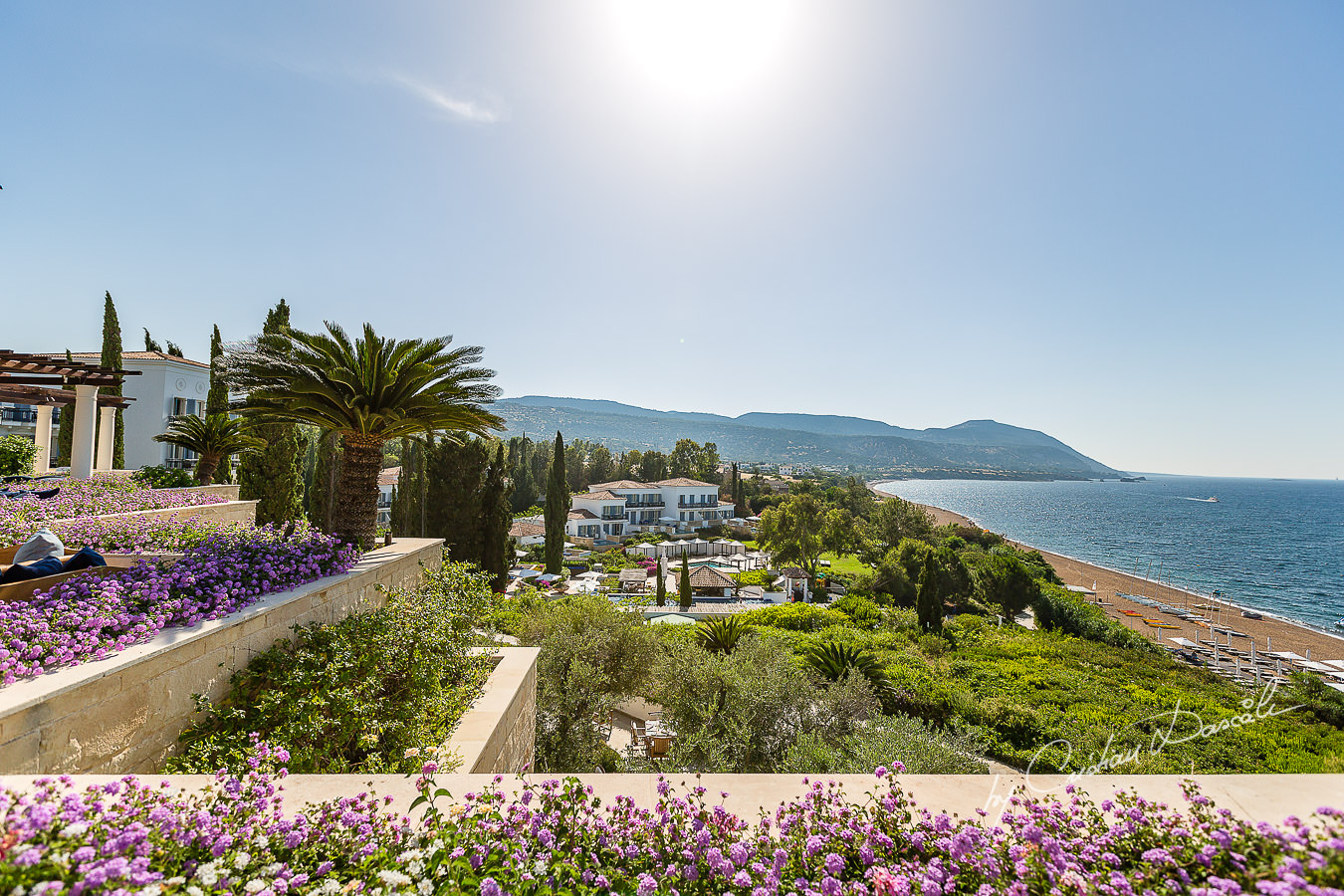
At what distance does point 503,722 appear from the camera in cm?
506

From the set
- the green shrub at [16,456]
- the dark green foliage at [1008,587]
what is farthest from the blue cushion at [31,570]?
the dark green foliage at [1008,587]

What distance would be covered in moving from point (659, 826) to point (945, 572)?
33806 millimetres

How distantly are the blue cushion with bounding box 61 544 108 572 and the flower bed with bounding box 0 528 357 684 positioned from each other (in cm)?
17

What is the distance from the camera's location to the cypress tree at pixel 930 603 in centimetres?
2192

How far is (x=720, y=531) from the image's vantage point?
56.2 meters

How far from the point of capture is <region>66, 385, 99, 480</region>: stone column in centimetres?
1052

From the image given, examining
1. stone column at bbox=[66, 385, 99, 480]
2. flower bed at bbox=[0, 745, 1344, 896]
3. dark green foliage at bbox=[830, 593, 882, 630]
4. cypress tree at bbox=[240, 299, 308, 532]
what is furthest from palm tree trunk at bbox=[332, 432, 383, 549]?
dark green foliage at bbox=[830, 593, 882, 630]

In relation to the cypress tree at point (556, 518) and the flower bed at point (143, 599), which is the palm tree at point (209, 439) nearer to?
the flower bed at point (143, 599)

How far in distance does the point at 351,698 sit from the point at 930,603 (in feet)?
74.4

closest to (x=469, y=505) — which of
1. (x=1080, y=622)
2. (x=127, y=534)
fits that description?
(x=127, y=534)

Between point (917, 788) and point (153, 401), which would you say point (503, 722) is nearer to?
point (917, 788)

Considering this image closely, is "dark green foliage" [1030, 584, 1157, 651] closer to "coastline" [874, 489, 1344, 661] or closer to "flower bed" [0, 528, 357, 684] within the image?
"coastline" [874, 489, 1344, 661]

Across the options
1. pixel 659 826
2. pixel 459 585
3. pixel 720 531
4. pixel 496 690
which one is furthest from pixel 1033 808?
pixel 720 531

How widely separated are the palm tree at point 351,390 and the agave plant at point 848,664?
1005cm
